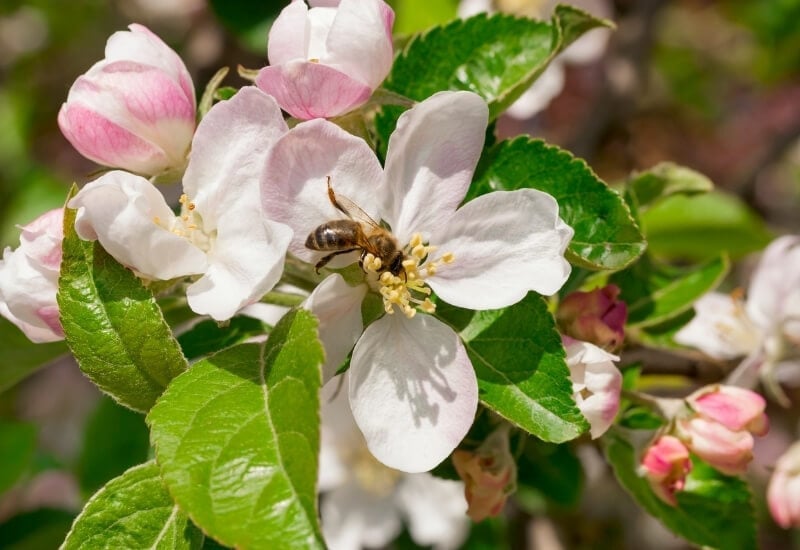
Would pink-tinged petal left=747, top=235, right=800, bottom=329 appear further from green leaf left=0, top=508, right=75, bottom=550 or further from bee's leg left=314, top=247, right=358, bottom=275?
green leaf left=0, top=508, right=75, bottom=550

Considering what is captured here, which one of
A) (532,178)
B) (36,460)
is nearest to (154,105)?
(532,178)

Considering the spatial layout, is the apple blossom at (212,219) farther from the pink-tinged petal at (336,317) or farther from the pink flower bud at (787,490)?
the pink flower bud at (787,490)

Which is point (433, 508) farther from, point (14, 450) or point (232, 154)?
point (232, 154)

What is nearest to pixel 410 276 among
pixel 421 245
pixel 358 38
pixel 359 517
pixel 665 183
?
pixel 421 245

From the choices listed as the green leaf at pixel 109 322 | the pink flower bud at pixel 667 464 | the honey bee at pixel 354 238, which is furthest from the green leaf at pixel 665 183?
the green leaf at pixel 109 322

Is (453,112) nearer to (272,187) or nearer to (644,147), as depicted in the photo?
(272,187)

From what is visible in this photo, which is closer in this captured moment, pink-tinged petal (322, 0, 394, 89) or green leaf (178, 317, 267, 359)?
pink-tinged petal (322, 0, 394, 89)

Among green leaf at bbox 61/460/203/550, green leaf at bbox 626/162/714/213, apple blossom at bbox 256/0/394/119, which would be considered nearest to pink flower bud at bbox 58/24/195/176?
apple blossom at bbox 256/0/394/119
